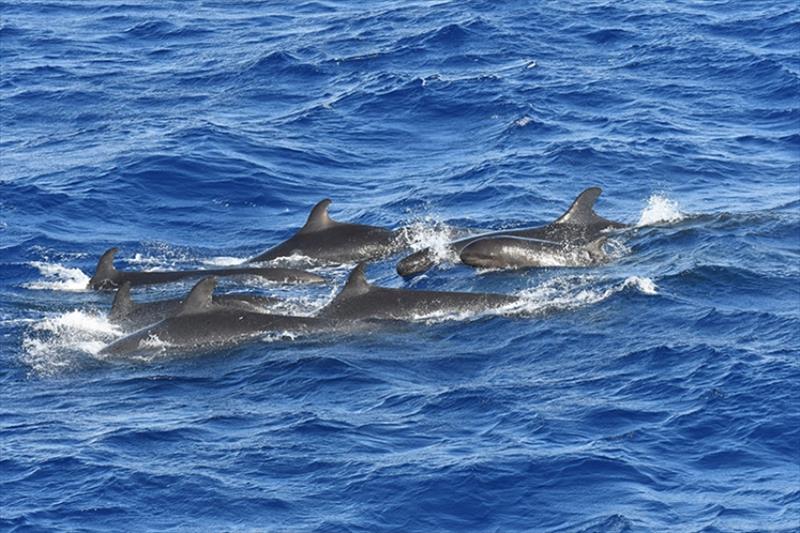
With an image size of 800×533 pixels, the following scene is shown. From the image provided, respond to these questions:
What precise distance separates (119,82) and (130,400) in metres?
23.7

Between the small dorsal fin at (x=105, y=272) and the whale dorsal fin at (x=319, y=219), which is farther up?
the whale dorsal fin at (x=319, y=219)

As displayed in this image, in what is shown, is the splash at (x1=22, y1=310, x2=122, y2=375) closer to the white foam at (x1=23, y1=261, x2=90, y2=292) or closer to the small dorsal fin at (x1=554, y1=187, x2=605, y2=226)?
the white foam at (x1=23, y1=261, x2=90, y2=292)

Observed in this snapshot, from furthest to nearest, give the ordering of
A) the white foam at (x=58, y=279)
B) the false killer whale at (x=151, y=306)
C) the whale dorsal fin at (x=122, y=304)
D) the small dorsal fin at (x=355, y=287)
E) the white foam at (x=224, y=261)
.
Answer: the white foam at (x=224, y=261), the white foam at (x=58, y=279), the whale dorsal fin at (x=122, y=304), the false killer whale at (x=151, y=306), the small dorsal fin at (x=355, y=287)

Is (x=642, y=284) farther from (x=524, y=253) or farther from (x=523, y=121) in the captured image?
(x=523, y=121)

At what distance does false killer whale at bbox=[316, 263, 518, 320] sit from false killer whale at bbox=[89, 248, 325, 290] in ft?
11.5

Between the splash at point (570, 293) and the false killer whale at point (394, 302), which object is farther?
the splash at point (570, 293)

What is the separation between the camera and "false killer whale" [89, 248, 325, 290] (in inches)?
1182

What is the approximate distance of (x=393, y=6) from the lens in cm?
5178

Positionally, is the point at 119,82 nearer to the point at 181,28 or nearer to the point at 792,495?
the point at 181,28

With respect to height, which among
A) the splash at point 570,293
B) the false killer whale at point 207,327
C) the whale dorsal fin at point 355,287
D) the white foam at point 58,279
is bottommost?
the white foam at point 58,279

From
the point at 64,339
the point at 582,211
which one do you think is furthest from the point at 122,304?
the point at 582,211

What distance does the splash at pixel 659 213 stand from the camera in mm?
31409

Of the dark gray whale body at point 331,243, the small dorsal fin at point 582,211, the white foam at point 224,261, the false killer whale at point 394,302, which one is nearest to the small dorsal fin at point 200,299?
the false killer whale at point 394,302

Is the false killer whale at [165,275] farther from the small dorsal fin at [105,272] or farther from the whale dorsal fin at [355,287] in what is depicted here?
the whale dorsal fin at [355,287]
